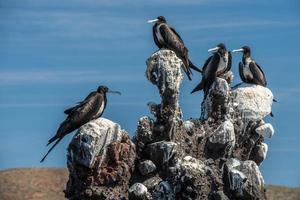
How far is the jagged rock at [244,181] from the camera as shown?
28219 millimetres

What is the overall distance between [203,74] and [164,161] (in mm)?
3630

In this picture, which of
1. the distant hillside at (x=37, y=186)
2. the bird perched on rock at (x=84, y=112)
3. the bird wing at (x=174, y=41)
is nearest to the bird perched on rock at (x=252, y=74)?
the bird wing at (x=174, y=41)

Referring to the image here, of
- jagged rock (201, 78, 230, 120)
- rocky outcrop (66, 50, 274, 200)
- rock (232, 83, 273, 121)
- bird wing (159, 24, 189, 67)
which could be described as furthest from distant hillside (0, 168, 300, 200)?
bird wing (159, 24, 189, 67)

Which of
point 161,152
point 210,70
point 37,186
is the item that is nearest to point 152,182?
point 161,152

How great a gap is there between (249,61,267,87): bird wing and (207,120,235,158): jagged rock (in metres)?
2.23

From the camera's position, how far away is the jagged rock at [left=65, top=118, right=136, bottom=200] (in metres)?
29.1

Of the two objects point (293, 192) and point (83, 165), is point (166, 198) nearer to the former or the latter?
point (83, 165)

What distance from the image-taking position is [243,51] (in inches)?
1321

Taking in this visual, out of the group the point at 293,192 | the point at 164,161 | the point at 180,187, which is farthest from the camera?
the point at 293,192

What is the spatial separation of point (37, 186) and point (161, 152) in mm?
89790

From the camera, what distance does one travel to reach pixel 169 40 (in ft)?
103

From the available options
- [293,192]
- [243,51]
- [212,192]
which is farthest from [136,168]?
[293,192]

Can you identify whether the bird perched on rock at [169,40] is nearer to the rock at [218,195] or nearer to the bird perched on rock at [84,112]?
the bird perched on rock at [84,112]

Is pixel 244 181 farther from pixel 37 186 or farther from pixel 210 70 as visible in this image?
pixel 37 186
